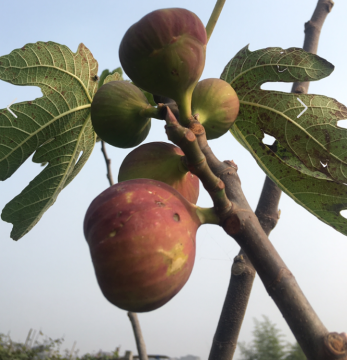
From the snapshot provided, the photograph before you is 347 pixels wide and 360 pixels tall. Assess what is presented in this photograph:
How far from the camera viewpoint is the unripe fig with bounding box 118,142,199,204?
35.6 inches

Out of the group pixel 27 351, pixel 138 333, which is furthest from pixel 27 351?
pixel 138 333

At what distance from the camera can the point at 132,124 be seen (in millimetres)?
975

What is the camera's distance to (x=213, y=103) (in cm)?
88

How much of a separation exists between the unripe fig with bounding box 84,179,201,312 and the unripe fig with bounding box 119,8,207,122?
226mm

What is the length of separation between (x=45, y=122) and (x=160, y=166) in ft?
1.57

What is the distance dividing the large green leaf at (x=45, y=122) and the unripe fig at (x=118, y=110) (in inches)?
11.5

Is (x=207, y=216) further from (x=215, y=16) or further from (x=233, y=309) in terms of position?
(x=215, y=16)

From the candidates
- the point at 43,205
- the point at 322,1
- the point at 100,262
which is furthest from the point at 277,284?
the point at 322,1

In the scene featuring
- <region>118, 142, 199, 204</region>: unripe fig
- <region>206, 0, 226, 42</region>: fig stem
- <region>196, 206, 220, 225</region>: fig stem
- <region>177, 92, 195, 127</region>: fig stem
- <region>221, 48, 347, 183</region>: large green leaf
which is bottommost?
<region>196, 206, 220, 225</region>: fig stem

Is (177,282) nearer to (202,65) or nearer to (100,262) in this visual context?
(100,262)

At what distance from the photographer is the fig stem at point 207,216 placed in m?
0.73

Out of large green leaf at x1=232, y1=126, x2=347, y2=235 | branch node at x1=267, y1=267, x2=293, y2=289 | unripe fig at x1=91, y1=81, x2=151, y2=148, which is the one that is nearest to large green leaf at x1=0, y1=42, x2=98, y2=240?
unripe fig at x1=91, y1=81, x2=151, y2=148

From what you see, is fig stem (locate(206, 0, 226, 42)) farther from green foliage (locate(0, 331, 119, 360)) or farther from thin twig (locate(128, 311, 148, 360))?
green foliage (locate(0, 331, 119, 360))

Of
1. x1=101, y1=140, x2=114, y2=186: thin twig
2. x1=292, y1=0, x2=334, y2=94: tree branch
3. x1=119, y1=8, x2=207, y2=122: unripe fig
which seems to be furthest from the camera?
x1=101, y1=140, x2=114, y2=186: thin twig
